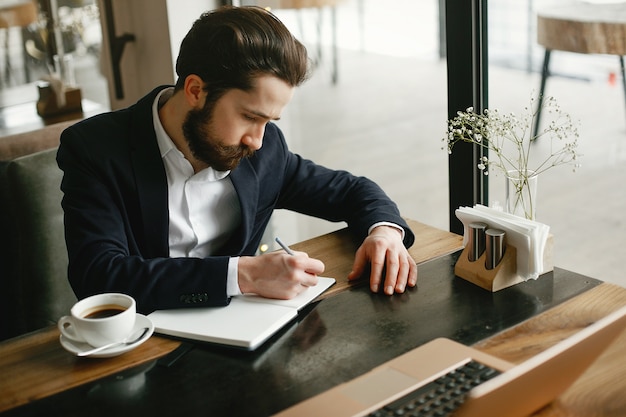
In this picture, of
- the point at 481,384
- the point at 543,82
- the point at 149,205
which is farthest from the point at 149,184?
the point at 543,82

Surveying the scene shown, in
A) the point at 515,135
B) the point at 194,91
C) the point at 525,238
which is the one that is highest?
the point at 194,91

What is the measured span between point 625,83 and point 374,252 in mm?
837

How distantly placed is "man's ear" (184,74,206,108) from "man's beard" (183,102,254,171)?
0.05ft

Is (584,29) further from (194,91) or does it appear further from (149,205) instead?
(149,205)

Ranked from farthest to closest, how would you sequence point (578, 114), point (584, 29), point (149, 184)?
1. point (578, 114)
2. point (584, 29)
3. point (149, 184)

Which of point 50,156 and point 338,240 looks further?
point 50,156

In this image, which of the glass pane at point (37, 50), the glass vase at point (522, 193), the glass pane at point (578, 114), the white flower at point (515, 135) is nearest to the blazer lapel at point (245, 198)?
the white flower at point (515, 135)

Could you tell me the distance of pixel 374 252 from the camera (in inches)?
65.7

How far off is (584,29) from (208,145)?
991 mm

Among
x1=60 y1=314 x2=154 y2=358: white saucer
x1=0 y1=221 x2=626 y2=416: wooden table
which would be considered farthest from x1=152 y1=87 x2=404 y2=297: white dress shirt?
x1=60 y1=314 x2=154 y2=358: white saucer

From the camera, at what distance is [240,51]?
167cm

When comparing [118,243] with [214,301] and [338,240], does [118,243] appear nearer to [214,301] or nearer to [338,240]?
[214,301]

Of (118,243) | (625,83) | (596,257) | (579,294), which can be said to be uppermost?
(625,83)

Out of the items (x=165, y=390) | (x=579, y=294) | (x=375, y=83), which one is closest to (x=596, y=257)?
(x=579, y=294)
